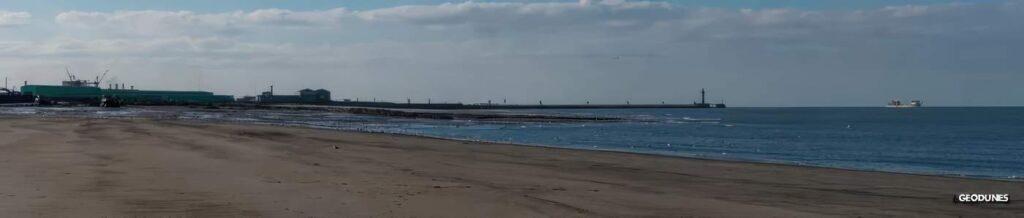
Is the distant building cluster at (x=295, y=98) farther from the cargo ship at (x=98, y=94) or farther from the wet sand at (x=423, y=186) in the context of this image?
the wet sand at (x=423, y=186)

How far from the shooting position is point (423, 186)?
553 inches

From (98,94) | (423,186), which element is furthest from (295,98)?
(423,186)

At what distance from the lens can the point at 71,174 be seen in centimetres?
1452

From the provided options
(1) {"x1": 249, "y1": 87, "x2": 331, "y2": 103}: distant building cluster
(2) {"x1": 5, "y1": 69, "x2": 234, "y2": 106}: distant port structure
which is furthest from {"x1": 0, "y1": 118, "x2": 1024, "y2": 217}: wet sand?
(1) {"x1": 249, "y1": 87, "x2": 331, "y2": 103}: distant building cluster

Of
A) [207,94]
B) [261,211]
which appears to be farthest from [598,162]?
[207,94]

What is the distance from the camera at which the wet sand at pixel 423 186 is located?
11.1m

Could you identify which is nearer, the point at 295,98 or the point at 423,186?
the point at 423,186

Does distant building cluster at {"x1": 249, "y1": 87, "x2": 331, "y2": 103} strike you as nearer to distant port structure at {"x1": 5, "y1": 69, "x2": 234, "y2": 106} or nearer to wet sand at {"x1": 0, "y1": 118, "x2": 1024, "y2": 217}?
distant port structure at {"x1": 5, "y1": 69, "x2": 234, "y2": 106}

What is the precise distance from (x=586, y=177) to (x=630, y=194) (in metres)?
3.53

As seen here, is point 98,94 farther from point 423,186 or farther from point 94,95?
point 423,186

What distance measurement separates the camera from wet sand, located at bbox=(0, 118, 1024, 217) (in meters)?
11.1

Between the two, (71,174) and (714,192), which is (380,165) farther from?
(714,192)

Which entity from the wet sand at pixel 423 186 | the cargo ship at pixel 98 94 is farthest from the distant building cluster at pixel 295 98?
the wet sand at pixel 423 186

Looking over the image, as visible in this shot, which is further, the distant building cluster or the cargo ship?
the distant building cluster
